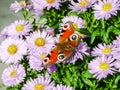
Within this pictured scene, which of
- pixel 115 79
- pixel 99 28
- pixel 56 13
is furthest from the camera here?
pixel 56 13

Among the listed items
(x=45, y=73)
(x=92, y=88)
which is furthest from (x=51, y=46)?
(x=92, y=88)

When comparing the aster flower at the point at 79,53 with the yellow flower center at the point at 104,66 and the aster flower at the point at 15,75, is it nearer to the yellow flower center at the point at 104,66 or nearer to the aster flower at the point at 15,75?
the yellow flower center at the point at 104,66

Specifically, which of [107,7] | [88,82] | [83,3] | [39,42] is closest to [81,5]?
[83,3]

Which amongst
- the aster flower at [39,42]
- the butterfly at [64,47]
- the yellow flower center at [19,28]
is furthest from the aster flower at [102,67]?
the yellow flower center at [19,28]

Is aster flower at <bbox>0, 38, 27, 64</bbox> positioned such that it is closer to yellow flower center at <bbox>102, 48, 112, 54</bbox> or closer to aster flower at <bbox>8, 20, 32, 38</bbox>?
aster flower at <bbox>8, 20, 32, 38</bbox>

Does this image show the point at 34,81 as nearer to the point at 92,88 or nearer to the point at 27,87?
the point at 27,87

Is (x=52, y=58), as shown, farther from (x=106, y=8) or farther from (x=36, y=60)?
(x=106, y=8)
